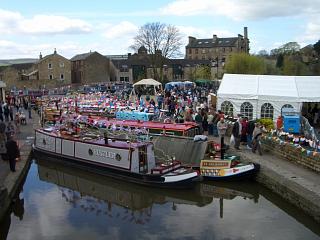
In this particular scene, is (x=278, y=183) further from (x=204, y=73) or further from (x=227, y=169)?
(x=204, y=73)

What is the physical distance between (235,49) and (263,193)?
87954mm

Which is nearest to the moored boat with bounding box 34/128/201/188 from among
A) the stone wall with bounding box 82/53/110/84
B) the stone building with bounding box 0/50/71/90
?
the stone building with bounding box 0/50/71/90

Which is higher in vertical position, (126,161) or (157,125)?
(157,125)

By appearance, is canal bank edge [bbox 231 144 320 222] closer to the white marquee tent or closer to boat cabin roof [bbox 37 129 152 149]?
boat cabin roof [bbox 37 129 152 149]

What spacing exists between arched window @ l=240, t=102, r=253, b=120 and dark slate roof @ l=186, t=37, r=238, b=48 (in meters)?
78.4

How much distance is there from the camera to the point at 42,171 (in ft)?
62.3

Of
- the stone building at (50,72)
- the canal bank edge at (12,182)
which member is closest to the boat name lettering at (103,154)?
the canal bank edge at (12,182)

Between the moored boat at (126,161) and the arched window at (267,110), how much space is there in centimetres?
870

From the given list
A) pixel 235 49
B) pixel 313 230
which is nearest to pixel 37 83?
pixel 235 49

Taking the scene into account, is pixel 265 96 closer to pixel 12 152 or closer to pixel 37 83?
pixel 12 152

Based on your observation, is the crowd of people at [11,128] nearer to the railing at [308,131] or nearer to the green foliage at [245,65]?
the railing at [308,131]

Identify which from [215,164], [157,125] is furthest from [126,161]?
[157,125]

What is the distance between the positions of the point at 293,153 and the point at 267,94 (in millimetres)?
7139

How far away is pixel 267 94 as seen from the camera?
74.9 ft
